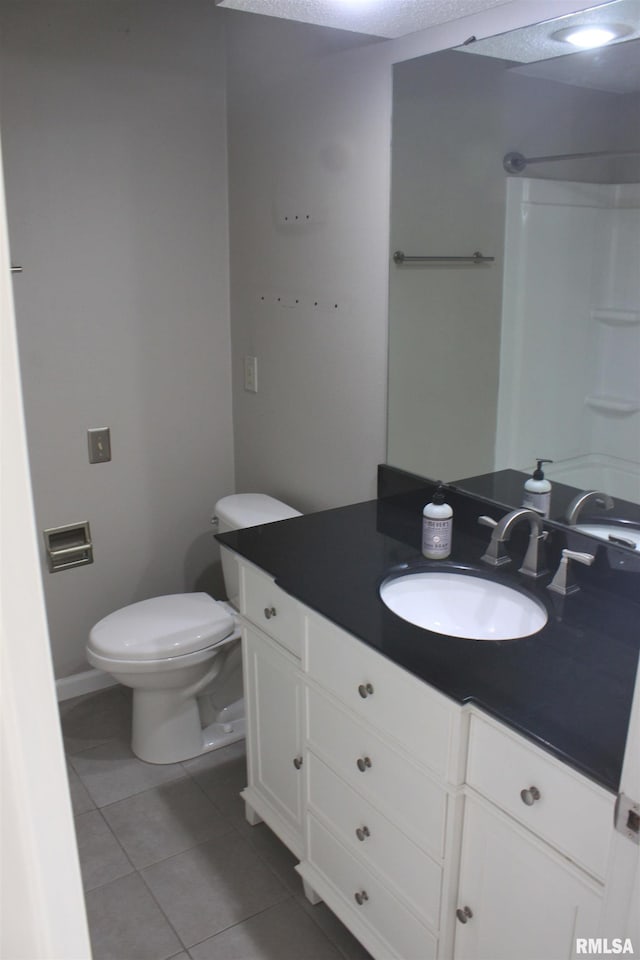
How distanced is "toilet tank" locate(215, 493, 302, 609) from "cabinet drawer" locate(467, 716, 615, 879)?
4.11 feet

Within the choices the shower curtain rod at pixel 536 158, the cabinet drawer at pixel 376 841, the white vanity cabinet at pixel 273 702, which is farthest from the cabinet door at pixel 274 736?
the shower curtain rod at pixel 536 158

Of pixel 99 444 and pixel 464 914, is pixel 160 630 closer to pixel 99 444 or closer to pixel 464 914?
pixel 99 444

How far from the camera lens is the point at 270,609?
6.15ft

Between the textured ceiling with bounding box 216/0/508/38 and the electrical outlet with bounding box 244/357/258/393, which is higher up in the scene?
the textured ceiling with bounding box 216/0/508/38

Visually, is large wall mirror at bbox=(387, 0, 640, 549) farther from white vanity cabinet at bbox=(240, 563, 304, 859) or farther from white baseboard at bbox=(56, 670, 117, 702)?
white baseboard at bbox=(56, 670, 117, 702)

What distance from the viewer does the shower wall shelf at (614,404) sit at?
1681 millimetres

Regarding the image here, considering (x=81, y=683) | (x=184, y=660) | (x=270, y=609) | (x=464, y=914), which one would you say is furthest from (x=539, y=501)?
(x=81, y=683)

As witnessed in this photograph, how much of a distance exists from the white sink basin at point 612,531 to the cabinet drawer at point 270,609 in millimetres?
656

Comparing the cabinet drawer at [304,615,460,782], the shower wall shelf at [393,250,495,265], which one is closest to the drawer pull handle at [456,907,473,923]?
the cabinet drawer at [304,615,460,782]

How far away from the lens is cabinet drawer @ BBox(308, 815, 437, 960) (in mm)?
1569

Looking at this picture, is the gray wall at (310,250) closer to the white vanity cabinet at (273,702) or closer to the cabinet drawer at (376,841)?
the white vanity cabinet at (273,702)

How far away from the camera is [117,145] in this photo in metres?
2.54

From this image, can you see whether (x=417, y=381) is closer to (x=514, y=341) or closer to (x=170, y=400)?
(x=514, y=341)

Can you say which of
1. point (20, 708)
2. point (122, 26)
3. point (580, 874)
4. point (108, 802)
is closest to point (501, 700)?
point (580, 874)
